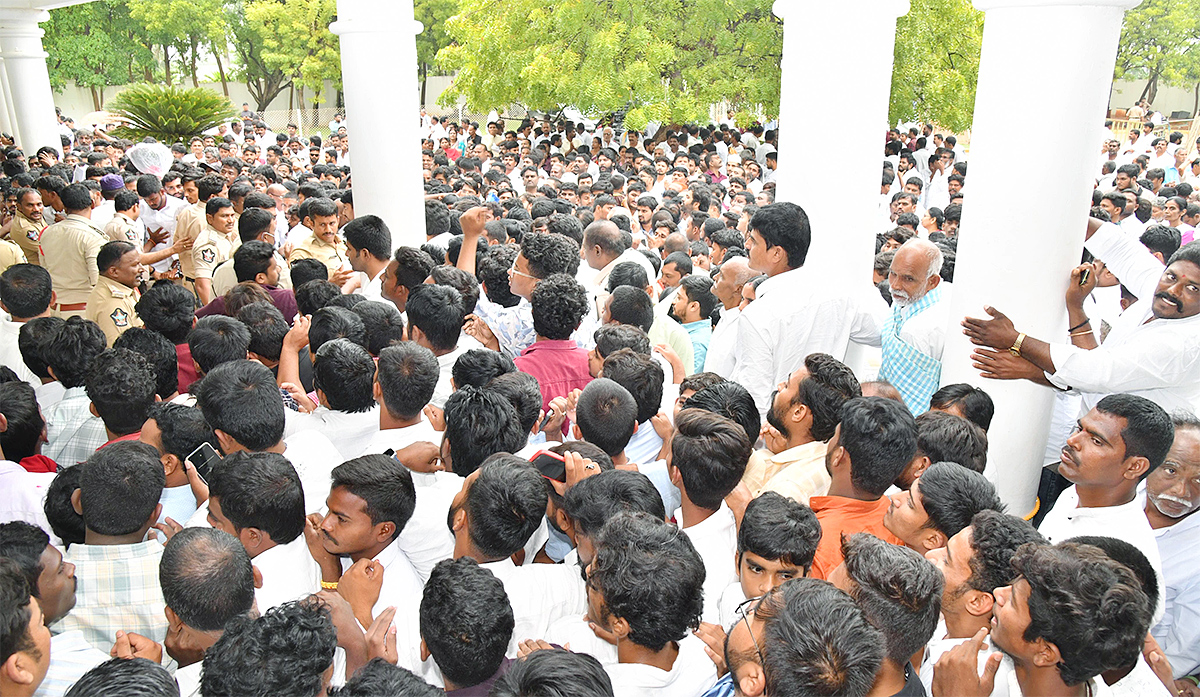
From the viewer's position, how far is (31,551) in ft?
7.78

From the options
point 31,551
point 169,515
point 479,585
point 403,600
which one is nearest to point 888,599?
point 479,585

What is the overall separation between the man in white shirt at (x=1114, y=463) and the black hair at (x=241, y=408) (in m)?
2.80

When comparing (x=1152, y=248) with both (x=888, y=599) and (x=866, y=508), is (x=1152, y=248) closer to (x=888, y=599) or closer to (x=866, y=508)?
(x=866, y=508)

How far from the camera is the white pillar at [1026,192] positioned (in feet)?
11.2

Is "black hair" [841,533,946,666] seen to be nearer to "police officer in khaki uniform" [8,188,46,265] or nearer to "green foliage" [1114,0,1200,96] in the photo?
"police officer in khaki uniform" [8,188,46,265]

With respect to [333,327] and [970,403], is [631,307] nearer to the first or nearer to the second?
[333,327]

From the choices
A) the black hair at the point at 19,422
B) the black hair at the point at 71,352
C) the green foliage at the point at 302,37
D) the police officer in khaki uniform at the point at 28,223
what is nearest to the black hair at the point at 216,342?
the black hair at the point at 71,352

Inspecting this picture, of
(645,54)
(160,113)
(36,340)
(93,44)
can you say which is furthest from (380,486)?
(93,44)

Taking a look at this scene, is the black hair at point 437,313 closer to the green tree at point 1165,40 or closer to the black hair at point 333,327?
the black hair at point 333,327

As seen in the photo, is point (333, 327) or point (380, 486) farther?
point (333, 327)

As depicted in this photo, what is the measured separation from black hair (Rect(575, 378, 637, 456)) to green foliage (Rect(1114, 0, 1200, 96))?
3364 centimetres

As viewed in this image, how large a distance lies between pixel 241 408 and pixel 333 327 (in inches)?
34.4

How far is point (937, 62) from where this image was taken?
40.7 ft

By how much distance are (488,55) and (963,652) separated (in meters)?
13.5
